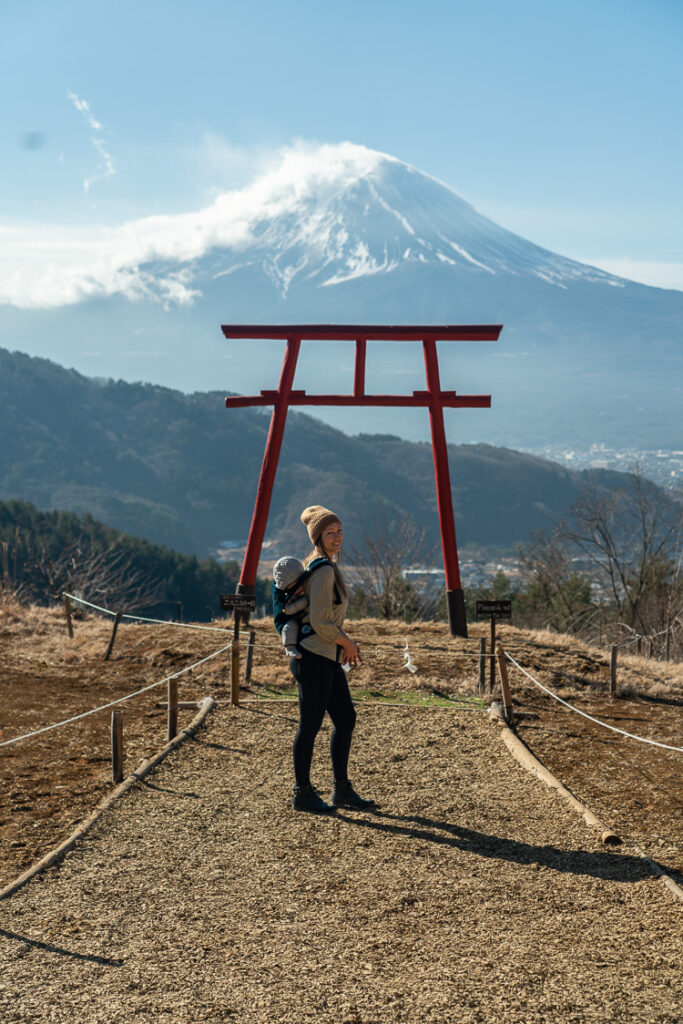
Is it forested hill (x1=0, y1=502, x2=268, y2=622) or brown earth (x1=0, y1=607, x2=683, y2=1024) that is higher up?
forested hill (x1=0, y1=502, x2=268, y2=622)

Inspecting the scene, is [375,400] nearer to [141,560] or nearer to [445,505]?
[445,505]

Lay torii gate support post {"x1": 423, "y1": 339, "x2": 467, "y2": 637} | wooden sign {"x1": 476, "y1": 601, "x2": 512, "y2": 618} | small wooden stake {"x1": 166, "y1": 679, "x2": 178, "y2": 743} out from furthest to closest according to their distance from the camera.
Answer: torii gate support post {"x1": 423, "y1": 339, "x2": 467, "y2": 637}, wooden sign {"x1": 476, "y1": 601, "x2": 512, "y2": 618}, small wooden stake {"x1": 166, "y1": 679, "x2": 178, "y2": 743}

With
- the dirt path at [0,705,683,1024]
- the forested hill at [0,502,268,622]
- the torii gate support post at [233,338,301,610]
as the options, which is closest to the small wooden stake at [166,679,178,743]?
the dirt path at [0,705,683,1024]

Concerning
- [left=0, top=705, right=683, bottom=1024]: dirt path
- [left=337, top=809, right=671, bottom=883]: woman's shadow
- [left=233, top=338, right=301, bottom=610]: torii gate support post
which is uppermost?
[left=233, top=338, right=301, bottom=610]: torii gate support post

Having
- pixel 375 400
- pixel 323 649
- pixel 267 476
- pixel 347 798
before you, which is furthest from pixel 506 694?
pixel 375 400

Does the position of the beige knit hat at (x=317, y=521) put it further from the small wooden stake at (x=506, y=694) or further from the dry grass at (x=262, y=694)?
the small wooden stake at (x=506, y=694)

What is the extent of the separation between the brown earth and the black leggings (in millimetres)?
342

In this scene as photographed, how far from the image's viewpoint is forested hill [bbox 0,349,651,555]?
107312mm

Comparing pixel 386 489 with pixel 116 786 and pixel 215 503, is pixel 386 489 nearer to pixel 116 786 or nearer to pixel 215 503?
pixel 215 503

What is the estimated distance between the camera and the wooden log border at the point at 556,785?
4.65 metres

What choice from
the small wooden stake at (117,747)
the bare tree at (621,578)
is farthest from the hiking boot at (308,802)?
the bare tree at (621,578)

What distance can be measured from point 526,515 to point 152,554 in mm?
71729

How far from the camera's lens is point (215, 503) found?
424ft

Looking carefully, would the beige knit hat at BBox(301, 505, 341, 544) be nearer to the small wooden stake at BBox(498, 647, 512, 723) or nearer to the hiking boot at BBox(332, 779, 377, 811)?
the hiking boot at BBox(332, 779, 377, 811)
